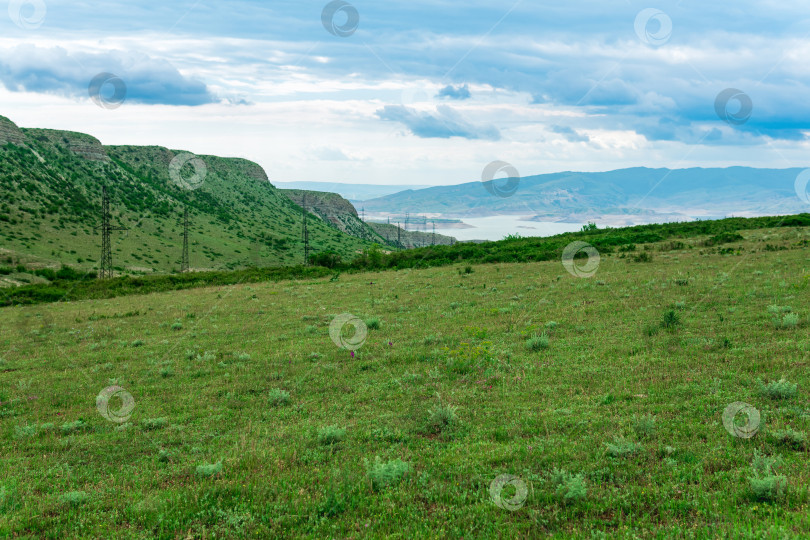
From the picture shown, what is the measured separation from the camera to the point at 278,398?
40.4 feet

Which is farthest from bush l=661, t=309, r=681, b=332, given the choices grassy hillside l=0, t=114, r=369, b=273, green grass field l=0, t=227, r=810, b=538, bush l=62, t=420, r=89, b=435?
grassy hillside l=0, t=114, r=369, b=273

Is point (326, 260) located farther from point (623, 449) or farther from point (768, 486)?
point (768, 486)

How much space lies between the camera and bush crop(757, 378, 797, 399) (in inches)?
364

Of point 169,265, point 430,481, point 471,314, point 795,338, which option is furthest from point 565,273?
point 169,265

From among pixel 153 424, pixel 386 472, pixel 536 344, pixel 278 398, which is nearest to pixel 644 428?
pixel 386 472

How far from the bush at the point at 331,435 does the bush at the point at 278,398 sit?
312cm

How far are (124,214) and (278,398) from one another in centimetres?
12435

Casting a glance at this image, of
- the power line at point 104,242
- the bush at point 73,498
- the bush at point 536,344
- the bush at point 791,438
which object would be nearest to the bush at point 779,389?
→ the bush at point 791,438

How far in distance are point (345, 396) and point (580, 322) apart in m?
10.1

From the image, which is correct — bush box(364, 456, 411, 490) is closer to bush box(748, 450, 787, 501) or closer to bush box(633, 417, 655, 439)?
bush box(633, 417, 655, 439)

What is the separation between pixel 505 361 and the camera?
1400 centimetres

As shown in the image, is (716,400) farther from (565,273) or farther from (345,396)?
(565,273)

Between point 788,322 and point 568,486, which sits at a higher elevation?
point 788,322

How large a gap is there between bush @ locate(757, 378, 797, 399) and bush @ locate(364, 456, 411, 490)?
23.6 ft
